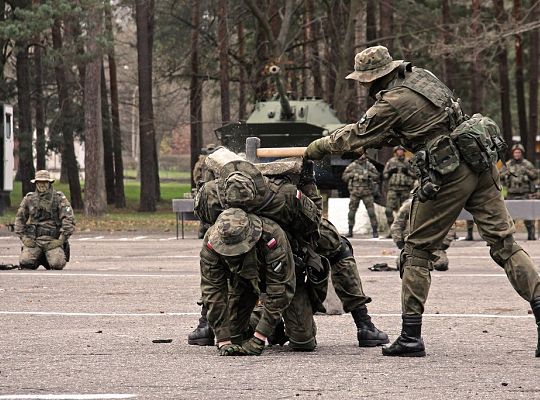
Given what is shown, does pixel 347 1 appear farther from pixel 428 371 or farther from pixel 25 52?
pixel 428 371

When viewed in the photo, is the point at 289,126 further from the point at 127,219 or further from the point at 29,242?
the point at 29,242

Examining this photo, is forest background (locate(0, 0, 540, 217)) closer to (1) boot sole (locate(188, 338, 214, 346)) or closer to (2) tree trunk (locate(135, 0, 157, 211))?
(2) tree trunk (locate(135, 0, 157, 211))

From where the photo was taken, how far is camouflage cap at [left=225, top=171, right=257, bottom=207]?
9.27 metres

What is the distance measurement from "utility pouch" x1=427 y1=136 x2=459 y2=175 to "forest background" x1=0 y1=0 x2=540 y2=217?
28.0 m

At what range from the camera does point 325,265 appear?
9914 millimetres

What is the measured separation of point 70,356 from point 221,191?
149 cm

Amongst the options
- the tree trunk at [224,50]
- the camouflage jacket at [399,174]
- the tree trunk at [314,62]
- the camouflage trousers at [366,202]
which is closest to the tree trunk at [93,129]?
the tree trunk at [224,50]

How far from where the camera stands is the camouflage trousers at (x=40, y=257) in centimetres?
1948

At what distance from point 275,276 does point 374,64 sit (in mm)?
1538

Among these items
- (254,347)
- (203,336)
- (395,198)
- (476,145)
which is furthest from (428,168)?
(395,198)

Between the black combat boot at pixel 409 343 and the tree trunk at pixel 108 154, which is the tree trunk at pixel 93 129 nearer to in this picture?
the tree trunk at pixel 108 154

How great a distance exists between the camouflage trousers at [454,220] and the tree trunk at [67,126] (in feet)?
120

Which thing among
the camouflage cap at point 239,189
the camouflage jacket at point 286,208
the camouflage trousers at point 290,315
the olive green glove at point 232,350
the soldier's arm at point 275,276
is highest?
the camouflage cap at point 239,189

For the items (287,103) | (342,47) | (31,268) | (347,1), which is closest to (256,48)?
(347,1)
